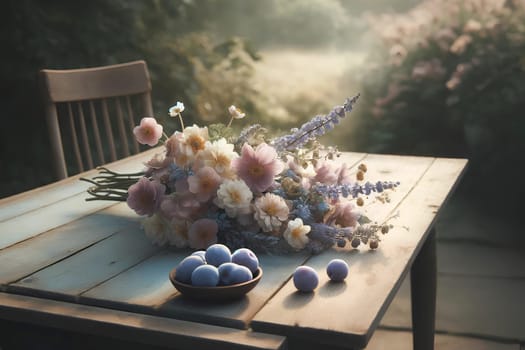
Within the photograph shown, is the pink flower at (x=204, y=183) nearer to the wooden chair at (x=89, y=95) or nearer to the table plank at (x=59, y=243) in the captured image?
the table plank at (x=59, y=243)

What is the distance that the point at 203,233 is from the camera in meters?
1.35

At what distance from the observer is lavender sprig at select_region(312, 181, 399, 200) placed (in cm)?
136

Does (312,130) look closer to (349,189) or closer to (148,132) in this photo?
(349,189)

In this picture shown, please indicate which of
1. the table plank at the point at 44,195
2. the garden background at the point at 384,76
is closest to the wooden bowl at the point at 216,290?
the table plank at the point at 44,195

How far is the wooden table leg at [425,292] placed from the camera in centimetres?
199

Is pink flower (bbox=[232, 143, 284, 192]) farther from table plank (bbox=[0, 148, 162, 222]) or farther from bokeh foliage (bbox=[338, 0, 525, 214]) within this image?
bokeh foliage (bbox=[338, 0, 525, 214])

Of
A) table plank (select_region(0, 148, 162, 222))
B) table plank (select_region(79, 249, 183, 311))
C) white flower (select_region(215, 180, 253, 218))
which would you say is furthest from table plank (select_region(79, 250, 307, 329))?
table plank (select_region(0, 148, 162, 222))

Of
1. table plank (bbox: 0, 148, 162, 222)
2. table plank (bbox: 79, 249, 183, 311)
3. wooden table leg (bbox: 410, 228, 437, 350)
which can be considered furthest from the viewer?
wooden table leg (bbox: 410, 228, 437, 350)

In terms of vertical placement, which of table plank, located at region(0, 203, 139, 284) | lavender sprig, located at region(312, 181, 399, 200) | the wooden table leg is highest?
lavender sprig, located at region(312, 181, 399, 200)

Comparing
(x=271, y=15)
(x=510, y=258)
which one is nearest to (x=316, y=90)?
(x=271, y=15)

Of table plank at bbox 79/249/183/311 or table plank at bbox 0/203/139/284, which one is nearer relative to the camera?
table plank at bbox 79/249/183/311

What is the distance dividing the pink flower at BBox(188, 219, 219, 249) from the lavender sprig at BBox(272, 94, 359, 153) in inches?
9.5

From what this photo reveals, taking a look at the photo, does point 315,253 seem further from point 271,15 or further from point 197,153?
point 271,15

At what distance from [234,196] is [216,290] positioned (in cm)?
28
